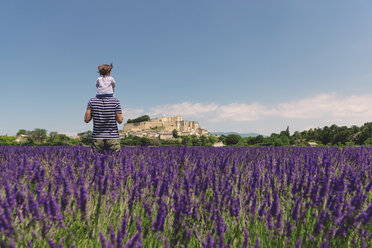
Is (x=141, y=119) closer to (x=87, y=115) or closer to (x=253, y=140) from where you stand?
(x=253, y=140)

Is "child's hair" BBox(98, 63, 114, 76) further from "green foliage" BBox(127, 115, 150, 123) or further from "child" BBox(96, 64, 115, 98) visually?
"green foliage" BBox(127, 115, 150, 123)

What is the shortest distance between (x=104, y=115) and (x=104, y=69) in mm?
696

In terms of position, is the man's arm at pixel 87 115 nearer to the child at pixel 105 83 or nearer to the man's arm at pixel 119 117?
the child at pixel 105 83

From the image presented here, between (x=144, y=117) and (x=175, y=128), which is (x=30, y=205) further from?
(x=144, y=117)

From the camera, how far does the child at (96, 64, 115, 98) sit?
12.0ft

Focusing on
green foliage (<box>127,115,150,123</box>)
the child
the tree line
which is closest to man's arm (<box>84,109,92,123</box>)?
the child

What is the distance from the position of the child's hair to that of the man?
40cm

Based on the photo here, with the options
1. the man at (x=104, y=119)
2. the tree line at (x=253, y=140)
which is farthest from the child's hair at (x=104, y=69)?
the tree line at (x=253, y=140)

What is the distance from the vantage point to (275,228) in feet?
4.42

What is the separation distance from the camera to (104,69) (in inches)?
144

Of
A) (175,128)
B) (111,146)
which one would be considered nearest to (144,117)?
(175,128)

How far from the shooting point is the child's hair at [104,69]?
3650 mm

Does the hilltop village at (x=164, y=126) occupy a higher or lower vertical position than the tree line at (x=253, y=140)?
higher

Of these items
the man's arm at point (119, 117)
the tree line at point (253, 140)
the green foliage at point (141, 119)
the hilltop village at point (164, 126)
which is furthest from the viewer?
the green foliage at point (141, 119)
